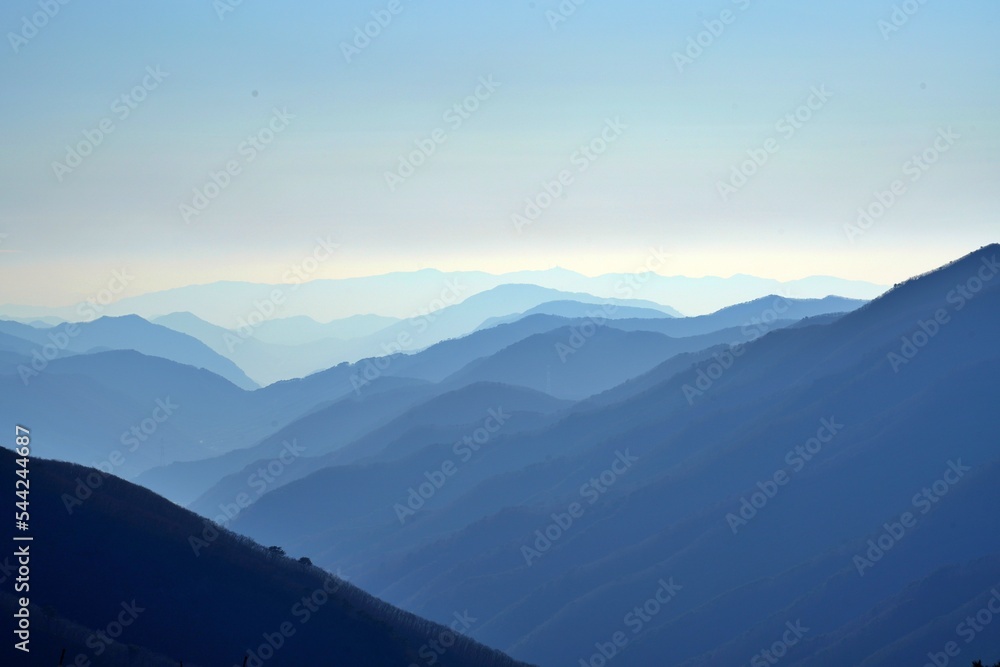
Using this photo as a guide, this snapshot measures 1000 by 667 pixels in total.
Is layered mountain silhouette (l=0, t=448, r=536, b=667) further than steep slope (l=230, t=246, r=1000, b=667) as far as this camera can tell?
No

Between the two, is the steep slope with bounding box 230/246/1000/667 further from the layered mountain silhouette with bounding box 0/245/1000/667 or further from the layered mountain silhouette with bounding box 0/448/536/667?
the layered mountain silhouette with bounding box 0/448/536/667

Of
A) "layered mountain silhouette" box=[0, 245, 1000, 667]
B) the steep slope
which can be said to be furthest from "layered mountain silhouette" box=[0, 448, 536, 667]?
the steep slope

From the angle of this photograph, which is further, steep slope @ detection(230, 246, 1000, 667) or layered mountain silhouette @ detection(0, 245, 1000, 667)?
steep slope @ detection(230, 246, 1000, 667)

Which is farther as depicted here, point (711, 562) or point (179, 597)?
point (711, 562)

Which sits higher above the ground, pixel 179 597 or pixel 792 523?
pixel 179 597

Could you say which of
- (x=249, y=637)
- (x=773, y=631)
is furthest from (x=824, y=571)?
(x=249, y=637)

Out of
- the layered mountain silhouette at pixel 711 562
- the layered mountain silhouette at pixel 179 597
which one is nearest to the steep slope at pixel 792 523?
the layered mountain silhouette at pixel 711 562

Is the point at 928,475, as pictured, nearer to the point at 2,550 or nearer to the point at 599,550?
the point at 599,550

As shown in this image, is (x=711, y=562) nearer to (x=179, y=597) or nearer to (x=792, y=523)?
(x=792, y=523)

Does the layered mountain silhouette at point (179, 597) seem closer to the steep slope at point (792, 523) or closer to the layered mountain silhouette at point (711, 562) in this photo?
the layered mountain silhouette at point (711, 562)

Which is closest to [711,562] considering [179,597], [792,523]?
[792,523]

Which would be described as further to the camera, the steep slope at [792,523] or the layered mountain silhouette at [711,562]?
the steep slope at [792,523]
